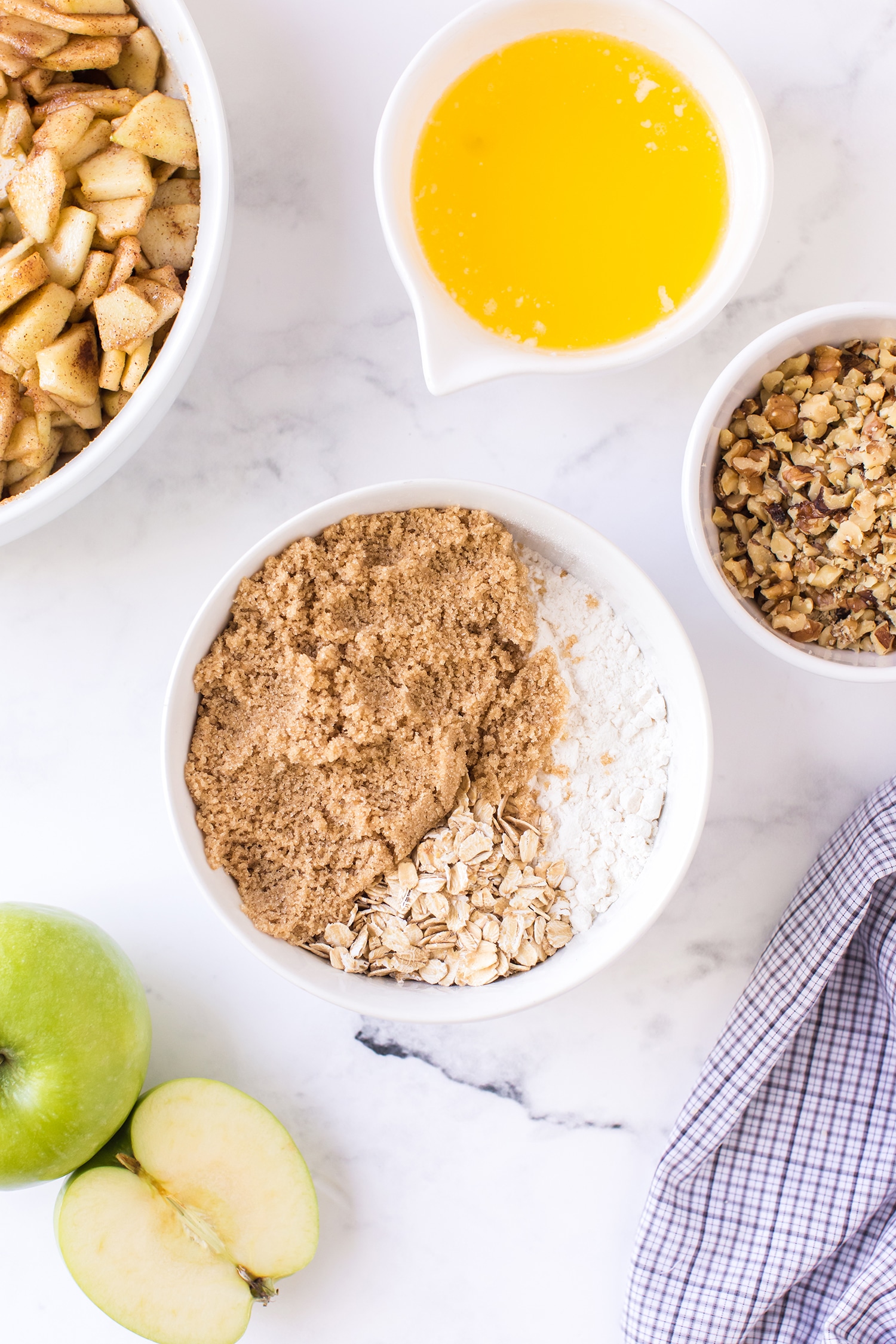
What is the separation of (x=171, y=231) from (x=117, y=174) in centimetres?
7

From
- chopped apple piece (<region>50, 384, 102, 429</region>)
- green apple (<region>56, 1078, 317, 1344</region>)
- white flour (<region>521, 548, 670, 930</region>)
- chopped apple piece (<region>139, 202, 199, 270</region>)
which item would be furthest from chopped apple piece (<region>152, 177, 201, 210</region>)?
green apple (<region>56, 1078, 317, 1344</region>)

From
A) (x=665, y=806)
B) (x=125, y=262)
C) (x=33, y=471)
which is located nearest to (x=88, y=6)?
(x=125, y=262)

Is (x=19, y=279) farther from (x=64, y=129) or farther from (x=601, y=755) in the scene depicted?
(x=601, y=755)

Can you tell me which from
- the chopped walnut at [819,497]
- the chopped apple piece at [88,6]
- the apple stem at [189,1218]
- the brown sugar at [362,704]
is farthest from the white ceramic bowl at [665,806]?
the chopped apple piece at [88,6]

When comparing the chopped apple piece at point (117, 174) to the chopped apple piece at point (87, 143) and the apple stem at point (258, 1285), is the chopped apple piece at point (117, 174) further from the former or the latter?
the apple stem at point (258, 1285)

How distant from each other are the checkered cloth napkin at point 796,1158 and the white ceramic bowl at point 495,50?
1.91 feet

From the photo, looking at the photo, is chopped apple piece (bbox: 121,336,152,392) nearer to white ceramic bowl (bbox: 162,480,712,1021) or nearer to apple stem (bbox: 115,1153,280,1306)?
white ceramic bowl (bbox: 162,480,712,1021)

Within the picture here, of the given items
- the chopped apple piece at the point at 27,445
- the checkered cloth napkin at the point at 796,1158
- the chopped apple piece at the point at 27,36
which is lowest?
the checkered cloth napkin at the point at 796,1158

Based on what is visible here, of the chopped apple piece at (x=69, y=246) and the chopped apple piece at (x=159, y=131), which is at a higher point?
the chopped apple piece at (x=159, y=131)

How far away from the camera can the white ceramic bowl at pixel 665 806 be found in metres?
0.97

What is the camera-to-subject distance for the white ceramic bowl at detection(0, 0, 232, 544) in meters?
0.97

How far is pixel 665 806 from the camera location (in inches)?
40.4

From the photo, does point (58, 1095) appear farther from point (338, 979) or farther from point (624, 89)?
point (624, 89)

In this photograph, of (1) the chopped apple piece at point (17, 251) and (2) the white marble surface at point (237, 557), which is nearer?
(1) the chopped apple piece at point (17, 251)
